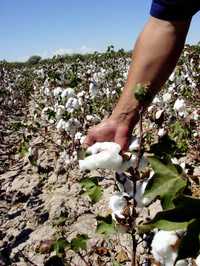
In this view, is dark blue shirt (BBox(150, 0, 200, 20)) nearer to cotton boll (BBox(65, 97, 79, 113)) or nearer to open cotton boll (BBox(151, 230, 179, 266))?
open cotton boll (BBox(151, 230, 179, 266))

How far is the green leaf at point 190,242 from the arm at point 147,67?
68cm

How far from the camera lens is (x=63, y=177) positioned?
6.90 meters

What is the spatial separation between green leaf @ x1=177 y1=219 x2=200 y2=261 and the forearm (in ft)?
2.25

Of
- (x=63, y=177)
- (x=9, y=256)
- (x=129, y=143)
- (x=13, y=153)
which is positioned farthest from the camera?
(x=13, y=153)

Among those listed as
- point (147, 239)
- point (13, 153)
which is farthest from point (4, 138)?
point (147, 239)

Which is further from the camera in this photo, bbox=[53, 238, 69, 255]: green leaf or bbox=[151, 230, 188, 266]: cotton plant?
bbox=[53, 238, 69, 255]: green leaf

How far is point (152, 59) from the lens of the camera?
1.51 meters

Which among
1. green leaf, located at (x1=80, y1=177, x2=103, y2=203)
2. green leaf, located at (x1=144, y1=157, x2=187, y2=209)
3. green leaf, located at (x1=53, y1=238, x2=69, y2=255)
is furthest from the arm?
green leaf, located at (x1=53, y1=238, x2=69, y2=255)

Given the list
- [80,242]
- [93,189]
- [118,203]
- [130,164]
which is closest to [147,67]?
[130,164]

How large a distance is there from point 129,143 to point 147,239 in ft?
2.68

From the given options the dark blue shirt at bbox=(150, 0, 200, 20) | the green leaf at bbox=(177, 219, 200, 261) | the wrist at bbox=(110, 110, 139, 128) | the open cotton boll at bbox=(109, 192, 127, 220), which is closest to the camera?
the green leaf at bbox=(177, 219, 200, 261)

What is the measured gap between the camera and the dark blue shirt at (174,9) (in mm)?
1342

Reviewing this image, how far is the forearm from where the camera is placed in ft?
4.82

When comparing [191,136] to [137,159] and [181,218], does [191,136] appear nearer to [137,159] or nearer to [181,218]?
[137,159]
